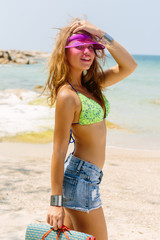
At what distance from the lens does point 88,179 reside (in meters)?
2.27

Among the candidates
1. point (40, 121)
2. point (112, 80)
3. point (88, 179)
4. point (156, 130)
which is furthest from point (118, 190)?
point (156, 130)

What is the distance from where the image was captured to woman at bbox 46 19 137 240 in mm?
2162

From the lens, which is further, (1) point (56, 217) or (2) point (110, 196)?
(2) point (110, 196)

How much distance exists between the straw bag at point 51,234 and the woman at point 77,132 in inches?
1.7

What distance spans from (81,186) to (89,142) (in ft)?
0.97

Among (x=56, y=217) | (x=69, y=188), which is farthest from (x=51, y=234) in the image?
(x=69, y=188)

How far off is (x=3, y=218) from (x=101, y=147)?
6.88ft

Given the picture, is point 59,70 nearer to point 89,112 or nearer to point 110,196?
point 89,112

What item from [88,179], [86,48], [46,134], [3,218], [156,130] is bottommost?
[156,130]

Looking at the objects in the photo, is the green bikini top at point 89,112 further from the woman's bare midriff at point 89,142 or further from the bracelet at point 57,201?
the bracelet at point 57,201

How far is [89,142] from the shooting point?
7.66ft

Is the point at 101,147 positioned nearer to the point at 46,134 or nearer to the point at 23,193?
the point at 23,193


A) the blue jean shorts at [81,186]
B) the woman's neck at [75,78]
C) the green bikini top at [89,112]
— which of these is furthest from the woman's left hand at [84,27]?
the blue jean shorts at [81,186]

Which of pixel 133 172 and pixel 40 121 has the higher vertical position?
pixel 133 172
